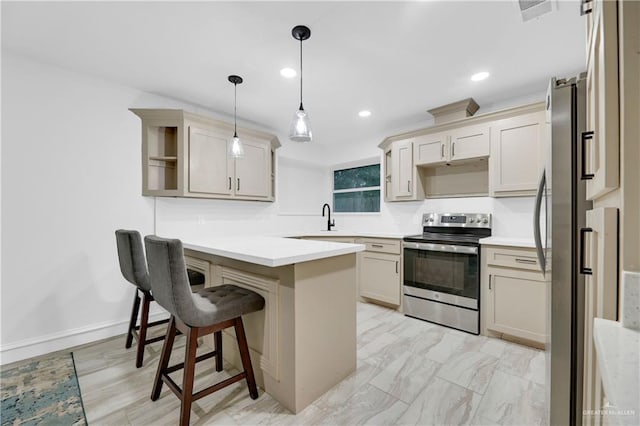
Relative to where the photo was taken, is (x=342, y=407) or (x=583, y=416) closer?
(x=583, y=416)

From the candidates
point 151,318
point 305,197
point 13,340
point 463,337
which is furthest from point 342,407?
point 305,197

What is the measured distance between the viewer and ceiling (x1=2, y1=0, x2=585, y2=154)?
5.81 feet

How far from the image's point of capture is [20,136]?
226 cm

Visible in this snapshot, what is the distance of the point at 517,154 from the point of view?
2744mm

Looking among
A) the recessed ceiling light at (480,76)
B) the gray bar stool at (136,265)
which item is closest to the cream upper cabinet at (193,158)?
the gray bar stool at (136,265)

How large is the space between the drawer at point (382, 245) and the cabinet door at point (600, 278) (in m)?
2.31

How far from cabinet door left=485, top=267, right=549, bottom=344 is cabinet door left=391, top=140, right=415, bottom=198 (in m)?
1.39

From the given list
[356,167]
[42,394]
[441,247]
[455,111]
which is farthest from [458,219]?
[42,394]

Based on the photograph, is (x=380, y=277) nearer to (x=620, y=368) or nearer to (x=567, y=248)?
(x=567, y=248)

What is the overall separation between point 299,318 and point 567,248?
4.29ft

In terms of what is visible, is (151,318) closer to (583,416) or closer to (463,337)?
(463,337)

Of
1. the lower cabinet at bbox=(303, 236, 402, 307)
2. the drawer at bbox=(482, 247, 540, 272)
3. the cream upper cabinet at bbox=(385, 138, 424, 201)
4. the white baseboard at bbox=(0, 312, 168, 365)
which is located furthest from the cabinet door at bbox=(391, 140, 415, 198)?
A: the white baseboard at bbox=(0, 312, 168, 365)

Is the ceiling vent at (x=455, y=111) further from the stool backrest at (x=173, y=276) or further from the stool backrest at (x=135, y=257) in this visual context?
the stool backrest at (x=135, y=257)

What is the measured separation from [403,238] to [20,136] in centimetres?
371
